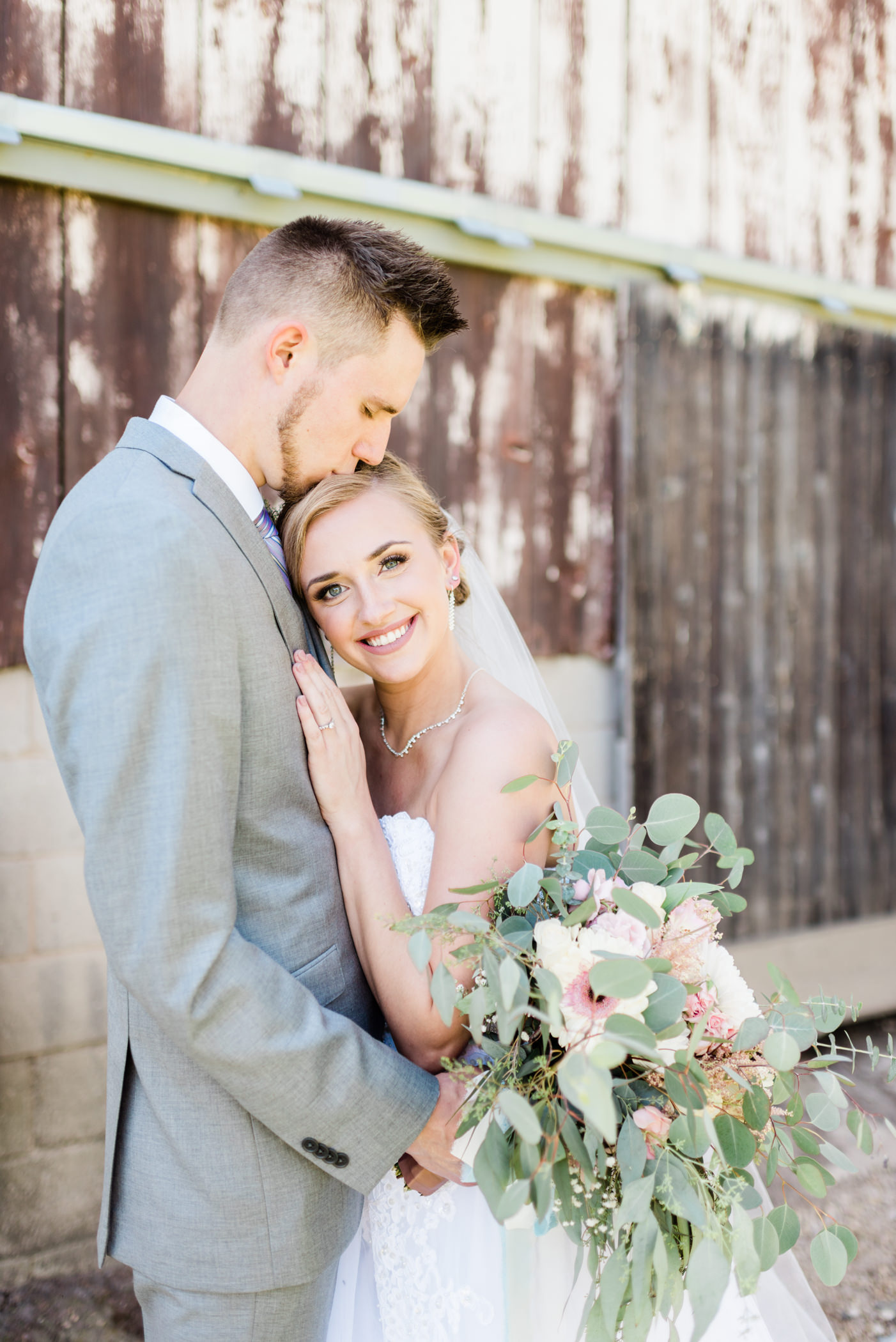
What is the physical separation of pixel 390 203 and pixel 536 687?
1965mm

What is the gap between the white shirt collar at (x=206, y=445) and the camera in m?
1.60

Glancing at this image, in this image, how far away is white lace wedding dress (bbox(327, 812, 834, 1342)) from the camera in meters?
1.62

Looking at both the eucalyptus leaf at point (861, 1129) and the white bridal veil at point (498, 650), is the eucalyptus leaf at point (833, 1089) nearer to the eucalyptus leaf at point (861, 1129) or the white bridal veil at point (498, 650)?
the eucalyptus leaf at point (861, 1129)

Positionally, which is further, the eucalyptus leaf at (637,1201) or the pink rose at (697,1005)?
the pink rose at (697,1005)

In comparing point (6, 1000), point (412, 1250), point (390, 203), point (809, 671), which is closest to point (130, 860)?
point (412, 1250)

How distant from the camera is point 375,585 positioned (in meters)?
1.88

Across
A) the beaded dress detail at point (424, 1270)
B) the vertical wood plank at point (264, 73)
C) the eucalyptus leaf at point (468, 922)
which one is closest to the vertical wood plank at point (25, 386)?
the vertical wood plank at point (264, 73)

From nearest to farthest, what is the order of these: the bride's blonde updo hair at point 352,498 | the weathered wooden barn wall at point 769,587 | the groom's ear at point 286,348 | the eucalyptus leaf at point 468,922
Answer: the eucalyptus leaf at point 468,922, the groom's ear at point 286,348, the bride's blonde updo hair at point 352,498, the weathered wooden barn wall at point 769,587

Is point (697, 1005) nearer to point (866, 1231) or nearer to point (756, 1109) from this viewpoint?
point (756, 1109)

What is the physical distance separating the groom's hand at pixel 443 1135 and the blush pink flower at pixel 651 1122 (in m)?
0.28

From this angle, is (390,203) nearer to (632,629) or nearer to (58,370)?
(58,370)

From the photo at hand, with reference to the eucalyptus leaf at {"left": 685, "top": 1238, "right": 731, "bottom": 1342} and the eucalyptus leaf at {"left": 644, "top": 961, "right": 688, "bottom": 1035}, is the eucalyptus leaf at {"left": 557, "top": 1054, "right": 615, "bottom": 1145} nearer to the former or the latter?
the eucalyptus leaf at {"left": 644, "top": 961, "right": 688, "bottom": 1035}

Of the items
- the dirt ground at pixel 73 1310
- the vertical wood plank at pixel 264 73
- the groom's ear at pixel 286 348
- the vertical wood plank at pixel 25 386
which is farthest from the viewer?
the vertical wood plank at pixel 264 73

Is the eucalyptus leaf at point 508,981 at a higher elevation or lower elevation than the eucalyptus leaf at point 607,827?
lower
